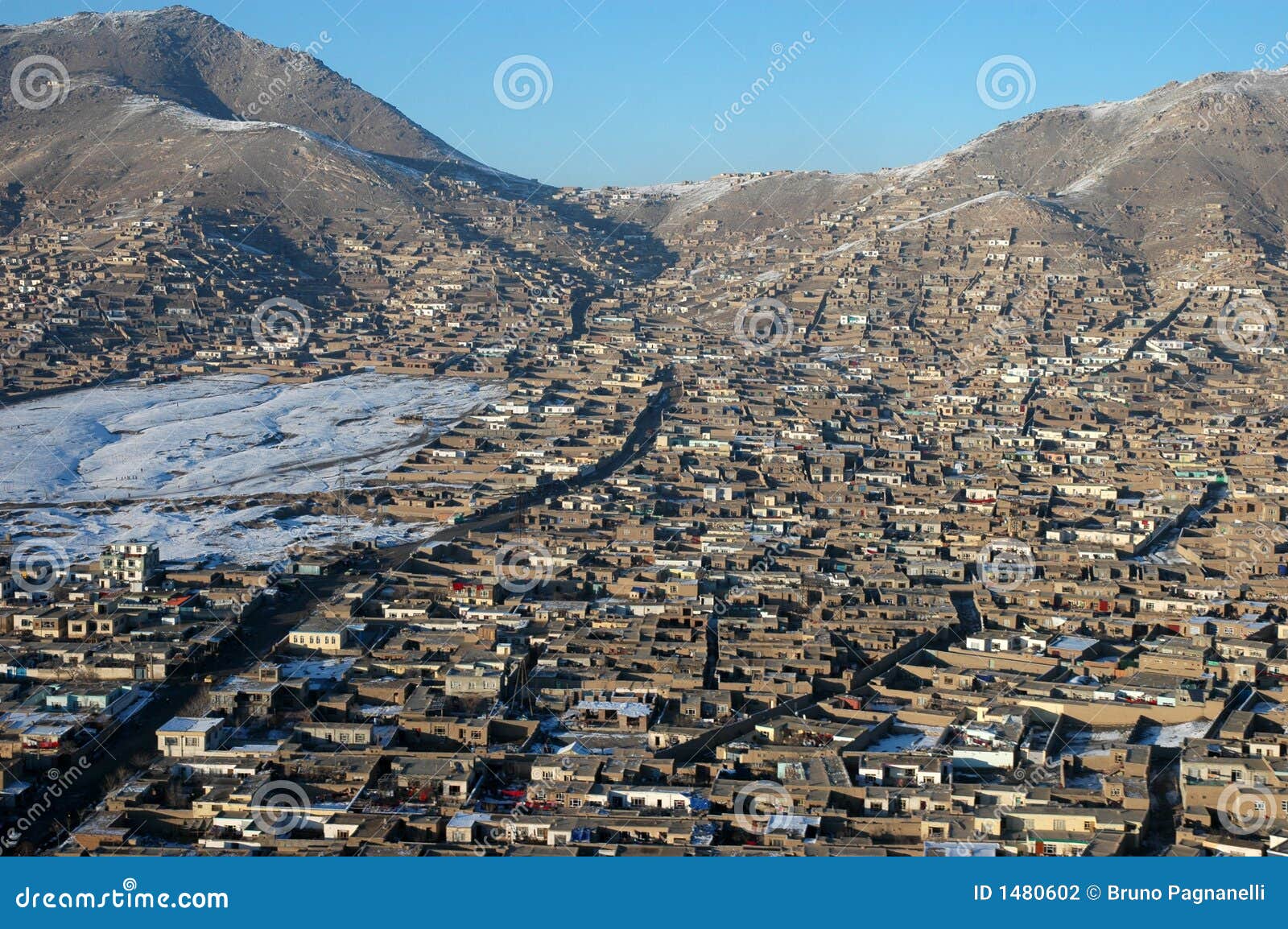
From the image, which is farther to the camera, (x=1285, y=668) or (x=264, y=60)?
(x=264, y=60)

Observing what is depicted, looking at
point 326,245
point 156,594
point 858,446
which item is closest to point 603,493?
point 858,446

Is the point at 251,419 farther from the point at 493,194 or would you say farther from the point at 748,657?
the point at 493,194

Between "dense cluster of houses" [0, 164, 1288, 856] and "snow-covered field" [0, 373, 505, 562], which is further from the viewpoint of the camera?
"snow-covered field" [0, 373, 505, 562]

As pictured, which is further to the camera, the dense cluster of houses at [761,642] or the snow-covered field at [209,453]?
the snow-covered field at [209,453]

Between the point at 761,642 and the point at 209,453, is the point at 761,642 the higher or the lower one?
the lower one

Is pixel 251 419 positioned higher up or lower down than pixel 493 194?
lower down

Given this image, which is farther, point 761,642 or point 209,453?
point 209,453

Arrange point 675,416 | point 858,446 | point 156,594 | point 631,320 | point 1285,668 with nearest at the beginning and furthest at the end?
point 1285,668, point 156,594, point 858,446, point 675,416, point 631,320

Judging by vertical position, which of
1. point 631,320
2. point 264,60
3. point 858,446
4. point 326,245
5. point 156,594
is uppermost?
point 264,60
